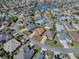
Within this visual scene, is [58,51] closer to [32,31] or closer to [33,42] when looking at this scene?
[33,42]

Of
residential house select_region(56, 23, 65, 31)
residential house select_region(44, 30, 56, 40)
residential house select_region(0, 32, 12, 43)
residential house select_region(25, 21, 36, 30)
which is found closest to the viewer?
residential house select_region(0, 32, 12, 43)

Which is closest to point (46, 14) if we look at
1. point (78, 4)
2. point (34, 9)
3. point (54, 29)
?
point (34, 9)

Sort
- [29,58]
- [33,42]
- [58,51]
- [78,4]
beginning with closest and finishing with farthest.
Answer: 1. [29,58]
2. [58,51]
3. [33,42]
4. [78,4]

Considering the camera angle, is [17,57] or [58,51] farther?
[58,51]

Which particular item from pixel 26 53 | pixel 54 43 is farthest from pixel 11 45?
pixel 54 43

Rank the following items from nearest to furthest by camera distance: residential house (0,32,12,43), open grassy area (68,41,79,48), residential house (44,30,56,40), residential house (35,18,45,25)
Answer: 1. open grassy area (68,41,79,48)
2. residential house (0,32,12,43)
3. residential house (44,30,56,40)
4. residential house (35,18,45,25)

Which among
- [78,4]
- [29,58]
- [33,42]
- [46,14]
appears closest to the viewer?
[29,58]

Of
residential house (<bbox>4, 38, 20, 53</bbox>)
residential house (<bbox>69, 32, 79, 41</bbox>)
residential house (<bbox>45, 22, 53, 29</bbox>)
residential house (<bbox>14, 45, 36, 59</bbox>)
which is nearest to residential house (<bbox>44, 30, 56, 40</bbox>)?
residential house (<bbox>45, 22, 53, 29</bbox>)

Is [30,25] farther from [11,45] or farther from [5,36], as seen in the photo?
[11,45]

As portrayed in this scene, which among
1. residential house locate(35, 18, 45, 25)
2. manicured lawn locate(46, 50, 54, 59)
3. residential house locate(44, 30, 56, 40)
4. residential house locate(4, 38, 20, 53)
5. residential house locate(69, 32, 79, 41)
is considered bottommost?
residential house locate(35, 18, 45, 25)

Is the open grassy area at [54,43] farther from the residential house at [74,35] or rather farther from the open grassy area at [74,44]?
the residential house at [74,35]

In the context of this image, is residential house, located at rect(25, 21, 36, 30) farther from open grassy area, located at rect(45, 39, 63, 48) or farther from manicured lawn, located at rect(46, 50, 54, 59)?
manicured lawn, located at rect(46, 50, 54, 59)
